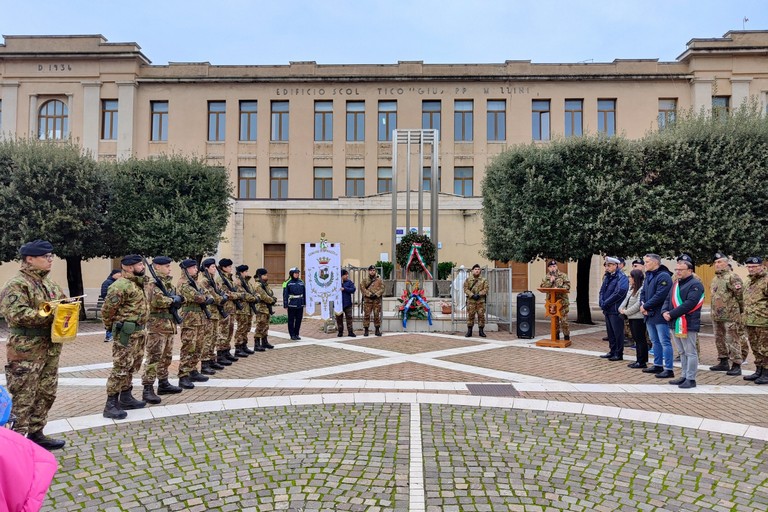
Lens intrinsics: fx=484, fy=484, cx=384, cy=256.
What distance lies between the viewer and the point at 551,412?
6.17m

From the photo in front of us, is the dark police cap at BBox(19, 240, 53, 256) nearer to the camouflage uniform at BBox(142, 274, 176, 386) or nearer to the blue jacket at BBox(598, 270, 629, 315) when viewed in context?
the camouflage uniform at BBox(142, 274, 176, 386)

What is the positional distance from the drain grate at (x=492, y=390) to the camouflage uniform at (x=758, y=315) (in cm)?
406

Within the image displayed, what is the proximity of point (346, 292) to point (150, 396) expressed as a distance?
23.5 ft

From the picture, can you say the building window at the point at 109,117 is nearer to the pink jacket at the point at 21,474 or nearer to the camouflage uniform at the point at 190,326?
the camouflage uniform at the point at 190,326

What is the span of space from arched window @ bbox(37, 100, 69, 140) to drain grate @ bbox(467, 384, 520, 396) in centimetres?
3296

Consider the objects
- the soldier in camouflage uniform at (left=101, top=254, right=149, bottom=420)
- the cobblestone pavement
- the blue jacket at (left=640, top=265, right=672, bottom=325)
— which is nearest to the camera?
the cobblestone pavement

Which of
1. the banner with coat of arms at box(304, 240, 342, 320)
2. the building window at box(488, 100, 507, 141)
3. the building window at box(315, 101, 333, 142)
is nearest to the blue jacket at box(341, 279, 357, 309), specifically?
the banner with coat of arms at box(304, 240, 342, 320)

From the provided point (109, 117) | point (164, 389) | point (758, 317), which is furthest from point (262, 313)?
point (109, 117)

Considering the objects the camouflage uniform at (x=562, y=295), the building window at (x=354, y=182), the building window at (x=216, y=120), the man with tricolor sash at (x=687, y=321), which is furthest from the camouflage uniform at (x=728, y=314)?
the building window at (x=216, y=120)

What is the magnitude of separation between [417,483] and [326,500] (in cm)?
78

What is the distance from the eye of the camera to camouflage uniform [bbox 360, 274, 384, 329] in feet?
43.5

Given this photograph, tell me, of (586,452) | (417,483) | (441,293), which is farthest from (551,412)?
(441,293)

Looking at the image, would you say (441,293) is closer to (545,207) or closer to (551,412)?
(545,207)

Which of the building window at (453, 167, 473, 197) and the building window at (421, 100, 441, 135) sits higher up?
the building window at (421, 100, 441, 135)
